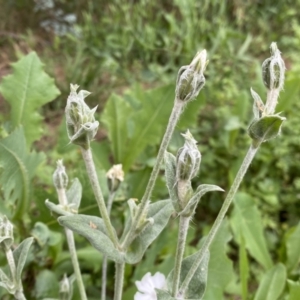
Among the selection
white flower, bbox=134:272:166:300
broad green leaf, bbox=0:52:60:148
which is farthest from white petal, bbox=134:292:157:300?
broad green leaf, bbox=0:52:60:148

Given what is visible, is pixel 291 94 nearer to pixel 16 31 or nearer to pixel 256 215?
pixel 256 215

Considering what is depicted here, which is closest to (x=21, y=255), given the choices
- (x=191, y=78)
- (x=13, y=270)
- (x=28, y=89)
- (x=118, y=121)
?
(x=13, y=270)

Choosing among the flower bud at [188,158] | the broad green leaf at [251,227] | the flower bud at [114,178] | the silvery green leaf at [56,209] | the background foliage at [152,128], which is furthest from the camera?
the broad green leaf at [251,227]

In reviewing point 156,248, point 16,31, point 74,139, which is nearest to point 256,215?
point 156,248

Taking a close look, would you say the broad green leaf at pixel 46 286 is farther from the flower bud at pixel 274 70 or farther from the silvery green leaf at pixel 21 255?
the flower bud at pixel 274 70

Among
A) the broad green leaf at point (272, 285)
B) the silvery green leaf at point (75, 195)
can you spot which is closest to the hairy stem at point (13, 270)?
the silvery green leaf at point (75, 195)

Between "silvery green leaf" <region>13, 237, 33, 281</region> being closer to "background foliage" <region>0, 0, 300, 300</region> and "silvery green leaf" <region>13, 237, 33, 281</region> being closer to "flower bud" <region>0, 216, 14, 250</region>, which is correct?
"flower bud" <region>0, 216, 14, 250</region>
